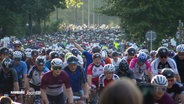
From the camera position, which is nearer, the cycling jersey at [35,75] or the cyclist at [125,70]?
the cyclist at [125,70]

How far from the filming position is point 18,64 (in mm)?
14297

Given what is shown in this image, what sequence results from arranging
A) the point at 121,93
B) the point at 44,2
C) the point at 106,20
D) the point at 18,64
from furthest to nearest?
the point at 106,20
the point at 44,2
the point at 18,64
the point at 121,93

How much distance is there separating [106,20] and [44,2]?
108203mm

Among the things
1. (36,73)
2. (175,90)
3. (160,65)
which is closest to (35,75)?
(36,73)

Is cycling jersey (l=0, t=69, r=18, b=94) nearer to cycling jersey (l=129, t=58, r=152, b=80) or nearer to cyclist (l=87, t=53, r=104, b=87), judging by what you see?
cyclist (l=87, t=53, r=104, b=87)

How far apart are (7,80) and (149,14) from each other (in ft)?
87.0

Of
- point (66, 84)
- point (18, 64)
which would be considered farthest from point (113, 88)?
point (18, 64)

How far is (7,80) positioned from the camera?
12.3 meters

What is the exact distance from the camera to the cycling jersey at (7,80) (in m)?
12.1

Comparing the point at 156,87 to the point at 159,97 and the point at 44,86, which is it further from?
the point at 44,86

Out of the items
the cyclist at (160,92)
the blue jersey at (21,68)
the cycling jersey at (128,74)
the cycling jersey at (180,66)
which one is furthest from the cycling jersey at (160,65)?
the blue jersey at (21,68)

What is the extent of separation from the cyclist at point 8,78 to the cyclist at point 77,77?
119cm

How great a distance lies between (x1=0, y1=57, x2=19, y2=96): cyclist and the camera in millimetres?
12086

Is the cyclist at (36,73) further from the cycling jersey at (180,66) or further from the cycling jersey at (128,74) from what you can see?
the cycling jersey at (180,66)
